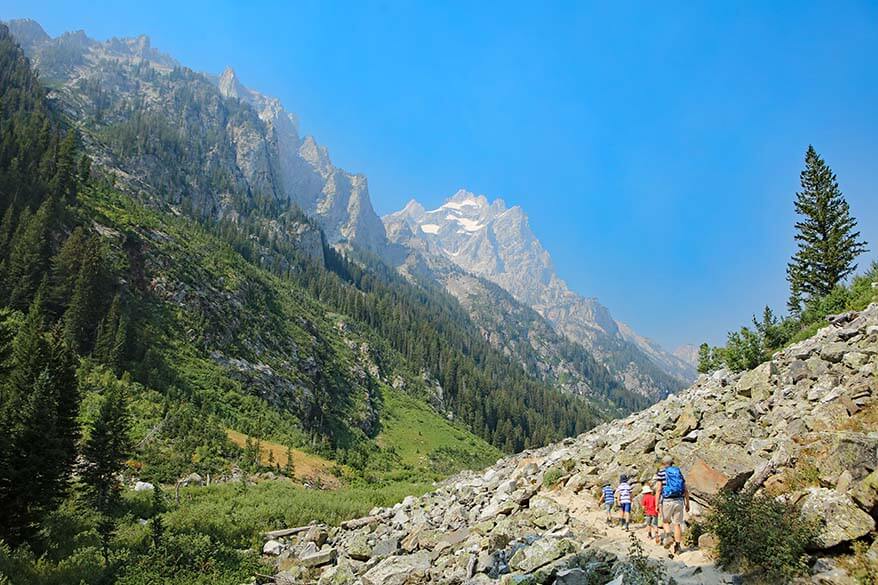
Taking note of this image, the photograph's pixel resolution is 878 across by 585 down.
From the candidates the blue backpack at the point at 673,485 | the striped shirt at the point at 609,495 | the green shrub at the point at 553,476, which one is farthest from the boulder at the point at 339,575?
the blue backpack at the point at 673,485

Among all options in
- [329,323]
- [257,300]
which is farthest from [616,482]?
[329,323]

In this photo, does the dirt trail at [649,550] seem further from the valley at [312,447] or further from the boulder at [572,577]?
the boulder at [572,577]

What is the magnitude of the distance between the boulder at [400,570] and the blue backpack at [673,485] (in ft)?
23.1

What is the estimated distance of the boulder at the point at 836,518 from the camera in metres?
8.23

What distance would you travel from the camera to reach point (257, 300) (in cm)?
7931

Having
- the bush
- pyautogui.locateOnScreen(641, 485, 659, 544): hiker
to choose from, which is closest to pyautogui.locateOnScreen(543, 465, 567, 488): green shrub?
pyautogui.locateOnScreen(641, 485, 659, 544): hiker

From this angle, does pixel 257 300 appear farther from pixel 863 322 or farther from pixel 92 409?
pixel 863 322

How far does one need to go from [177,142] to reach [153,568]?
213155 mm

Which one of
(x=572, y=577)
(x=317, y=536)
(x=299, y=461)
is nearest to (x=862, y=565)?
(x=572, y=577)

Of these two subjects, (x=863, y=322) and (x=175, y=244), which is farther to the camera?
(x=175, y=244)

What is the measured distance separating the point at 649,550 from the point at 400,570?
22.8 ft

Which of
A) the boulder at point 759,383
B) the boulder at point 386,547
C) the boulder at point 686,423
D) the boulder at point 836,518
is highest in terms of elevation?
the boulder at point 759,383

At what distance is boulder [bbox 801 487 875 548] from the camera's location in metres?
8.23

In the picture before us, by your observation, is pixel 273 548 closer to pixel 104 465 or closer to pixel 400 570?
pixel 400 570
